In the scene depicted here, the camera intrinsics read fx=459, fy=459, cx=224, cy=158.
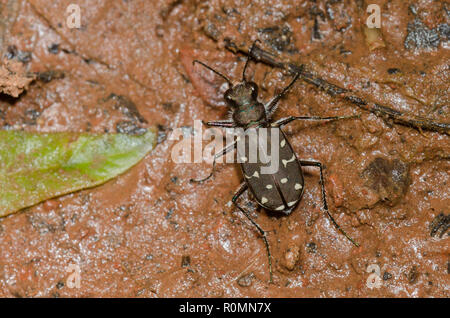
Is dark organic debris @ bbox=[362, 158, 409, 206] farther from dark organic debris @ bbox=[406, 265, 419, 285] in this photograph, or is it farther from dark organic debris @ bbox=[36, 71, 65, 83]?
dark organic debris @ bbox=[36, 71, 65, 83]

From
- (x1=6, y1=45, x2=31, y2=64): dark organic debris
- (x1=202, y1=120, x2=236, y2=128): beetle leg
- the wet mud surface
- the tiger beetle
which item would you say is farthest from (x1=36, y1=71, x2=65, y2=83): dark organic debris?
(x1=202, y1=120, x2=236, y2=128): beetle leg

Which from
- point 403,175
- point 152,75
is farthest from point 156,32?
point 403,175

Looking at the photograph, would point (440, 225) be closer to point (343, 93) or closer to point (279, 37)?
point (343, 93)

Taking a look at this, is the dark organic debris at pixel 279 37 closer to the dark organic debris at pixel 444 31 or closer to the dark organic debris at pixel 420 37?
the dark organic debris at pixel 420 37

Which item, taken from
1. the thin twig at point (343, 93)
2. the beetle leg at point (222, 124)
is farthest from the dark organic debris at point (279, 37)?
the beetle leg at point (222, 124)
